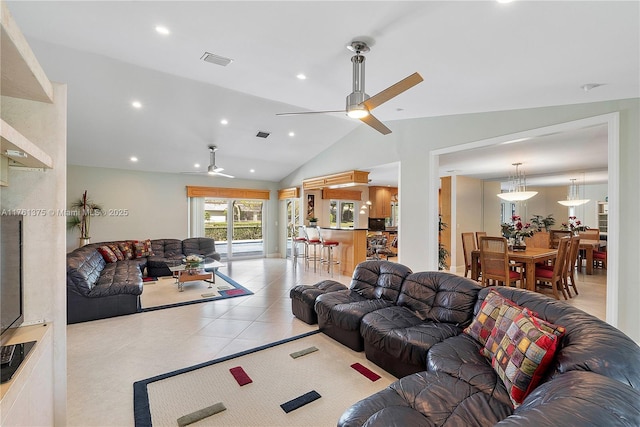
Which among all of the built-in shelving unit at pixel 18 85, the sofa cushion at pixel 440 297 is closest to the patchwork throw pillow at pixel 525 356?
the sofa cushion at pixel 440 297

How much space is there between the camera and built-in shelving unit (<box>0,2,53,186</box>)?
46.9 inches

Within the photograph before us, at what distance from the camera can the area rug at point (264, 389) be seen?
2082 mm

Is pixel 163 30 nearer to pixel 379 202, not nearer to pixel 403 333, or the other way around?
pixel 403 333

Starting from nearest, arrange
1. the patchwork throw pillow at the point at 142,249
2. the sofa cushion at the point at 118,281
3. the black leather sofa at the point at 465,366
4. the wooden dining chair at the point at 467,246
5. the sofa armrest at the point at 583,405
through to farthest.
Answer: the sofa armrest at the point at 583,405
the black leather sofa at the point at 465,366
the sofa cushion at the point at 118,281
the wooden dining chair at the point at 467,246
the patchwork throw pillow at the point at 142,249

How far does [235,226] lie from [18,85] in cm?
790

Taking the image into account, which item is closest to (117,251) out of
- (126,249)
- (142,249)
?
(126,249)

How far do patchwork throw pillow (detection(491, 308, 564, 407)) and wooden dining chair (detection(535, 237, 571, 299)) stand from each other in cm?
379

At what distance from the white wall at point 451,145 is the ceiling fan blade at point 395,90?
2.27 m

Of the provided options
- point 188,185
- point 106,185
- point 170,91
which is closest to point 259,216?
point 188,185

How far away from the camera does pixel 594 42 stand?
1932 millimetres

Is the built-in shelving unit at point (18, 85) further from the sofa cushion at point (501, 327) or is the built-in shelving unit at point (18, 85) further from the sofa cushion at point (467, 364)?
the sofa cushion at point (501, 327)

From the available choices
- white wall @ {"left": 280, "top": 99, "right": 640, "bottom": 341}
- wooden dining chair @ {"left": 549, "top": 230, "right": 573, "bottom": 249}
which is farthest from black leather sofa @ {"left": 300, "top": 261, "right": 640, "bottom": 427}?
wooden dining chair @ {"left": 549, "top": 230, "right": 573, "bottom": 249}

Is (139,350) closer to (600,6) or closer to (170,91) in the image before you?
(170,91)

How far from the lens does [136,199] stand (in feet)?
25.1
